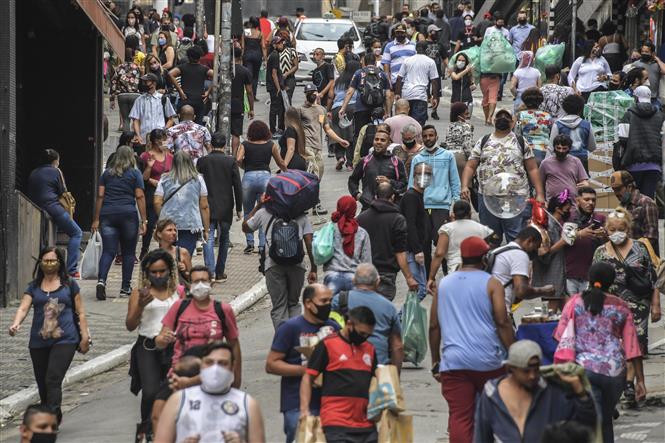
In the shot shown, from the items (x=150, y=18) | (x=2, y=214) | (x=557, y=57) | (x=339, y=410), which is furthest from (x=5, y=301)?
(x=150, y=18)

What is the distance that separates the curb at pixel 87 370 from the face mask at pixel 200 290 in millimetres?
3065

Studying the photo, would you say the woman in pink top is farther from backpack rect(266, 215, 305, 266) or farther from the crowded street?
backpack rect(266, 215, 305, 266)


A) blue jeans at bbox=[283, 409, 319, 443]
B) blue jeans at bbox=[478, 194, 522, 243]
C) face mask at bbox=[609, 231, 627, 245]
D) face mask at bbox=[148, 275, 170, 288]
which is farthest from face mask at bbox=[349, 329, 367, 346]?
blue jeans at bbox=[478, 194, 522, 243]

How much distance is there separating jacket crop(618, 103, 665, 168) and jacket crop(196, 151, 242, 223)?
4266mm

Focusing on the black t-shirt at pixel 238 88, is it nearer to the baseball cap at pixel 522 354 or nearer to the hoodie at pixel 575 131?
the hoodie at pixel 575 131

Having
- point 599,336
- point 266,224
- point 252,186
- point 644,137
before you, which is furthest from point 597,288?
point 252,186

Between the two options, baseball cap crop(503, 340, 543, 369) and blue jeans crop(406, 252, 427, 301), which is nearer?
baseball cap crop(503, 340, 543, 369)

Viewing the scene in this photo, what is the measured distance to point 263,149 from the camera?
1856cm

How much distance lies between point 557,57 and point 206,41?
8.23 meters

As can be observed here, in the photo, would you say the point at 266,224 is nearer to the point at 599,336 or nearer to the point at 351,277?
the point at 351,277

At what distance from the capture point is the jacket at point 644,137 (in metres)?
18.2

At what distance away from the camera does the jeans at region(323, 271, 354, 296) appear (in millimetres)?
13281

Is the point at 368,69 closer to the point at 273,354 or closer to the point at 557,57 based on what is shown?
the point at 557,57

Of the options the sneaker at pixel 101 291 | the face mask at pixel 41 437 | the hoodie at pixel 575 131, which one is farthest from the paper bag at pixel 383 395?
the hoodie at pixel 575 131
